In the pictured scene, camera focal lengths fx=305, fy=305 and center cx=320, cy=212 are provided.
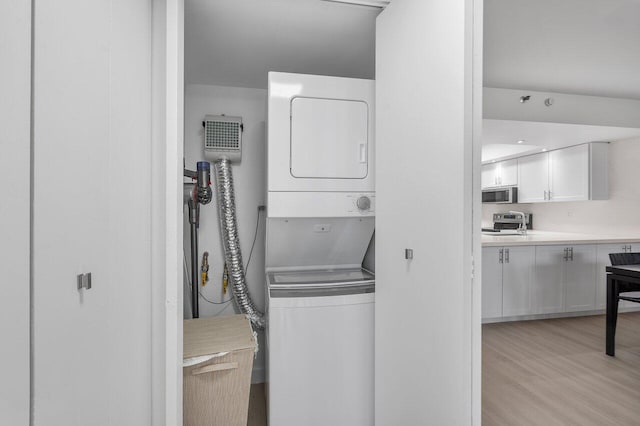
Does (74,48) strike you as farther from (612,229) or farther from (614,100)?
(612,229)

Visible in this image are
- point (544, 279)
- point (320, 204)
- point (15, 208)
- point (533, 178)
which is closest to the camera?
point (15, 208)

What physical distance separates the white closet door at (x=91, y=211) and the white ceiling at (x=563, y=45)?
1849 millimetres

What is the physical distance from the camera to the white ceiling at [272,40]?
1602mm

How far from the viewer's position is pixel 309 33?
5.98 feet

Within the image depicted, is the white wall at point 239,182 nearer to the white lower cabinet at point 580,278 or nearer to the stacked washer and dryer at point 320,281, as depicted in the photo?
the stacked washer and dryer at point 320,281

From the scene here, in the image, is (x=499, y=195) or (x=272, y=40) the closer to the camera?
(x=272, y=40)

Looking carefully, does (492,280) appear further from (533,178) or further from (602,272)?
(533,178)

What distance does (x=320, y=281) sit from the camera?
75.2 inches

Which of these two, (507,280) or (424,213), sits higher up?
(424,213)

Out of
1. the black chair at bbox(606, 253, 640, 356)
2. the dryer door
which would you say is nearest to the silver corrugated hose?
the dryer door

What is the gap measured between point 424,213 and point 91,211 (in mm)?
1180

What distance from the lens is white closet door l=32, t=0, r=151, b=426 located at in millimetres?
667

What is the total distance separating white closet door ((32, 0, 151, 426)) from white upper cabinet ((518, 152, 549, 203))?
4.32m

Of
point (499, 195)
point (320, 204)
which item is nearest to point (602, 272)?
point (499, 195)
